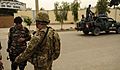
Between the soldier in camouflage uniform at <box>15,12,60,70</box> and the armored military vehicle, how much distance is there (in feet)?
60.0

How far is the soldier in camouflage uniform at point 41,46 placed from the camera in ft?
15.5

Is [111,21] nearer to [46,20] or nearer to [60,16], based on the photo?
[60,16]

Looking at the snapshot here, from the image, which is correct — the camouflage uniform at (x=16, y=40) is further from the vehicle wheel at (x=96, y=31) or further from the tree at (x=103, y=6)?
the tree at (x=103, y=6)

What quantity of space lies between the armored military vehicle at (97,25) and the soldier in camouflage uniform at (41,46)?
18.3m

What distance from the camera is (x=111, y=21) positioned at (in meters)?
24.6

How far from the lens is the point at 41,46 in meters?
4.79

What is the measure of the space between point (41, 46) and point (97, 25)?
1879cm

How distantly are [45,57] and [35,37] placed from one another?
352 mm

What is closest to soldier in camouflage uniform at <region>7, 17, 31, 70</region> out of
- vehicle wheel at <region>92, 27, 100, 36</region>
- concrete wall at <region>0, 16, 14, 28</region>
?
vehicle wheel at <region>92, 27, 100, 36</region>

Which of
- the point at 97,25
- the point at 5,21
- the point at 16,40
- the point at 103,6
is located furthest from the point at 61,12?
the point at 16,40

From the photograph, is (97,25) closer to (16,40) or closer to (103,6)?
(16,40)

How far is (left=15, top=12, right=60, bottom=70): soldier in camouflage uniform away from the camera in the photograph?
4738 millimetres

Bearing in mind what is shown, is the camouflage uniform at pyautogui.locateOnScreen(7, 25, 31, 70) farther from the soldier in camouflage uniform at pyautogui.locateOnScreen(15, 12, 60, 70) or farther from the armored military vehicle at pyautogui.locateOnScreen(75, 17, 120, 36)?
the armored military vehicle at pyautogui.locateOnScreen(75, 17, 120, 36)

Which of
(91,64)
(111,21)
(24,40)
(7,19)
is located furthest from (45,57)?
(7,19)
